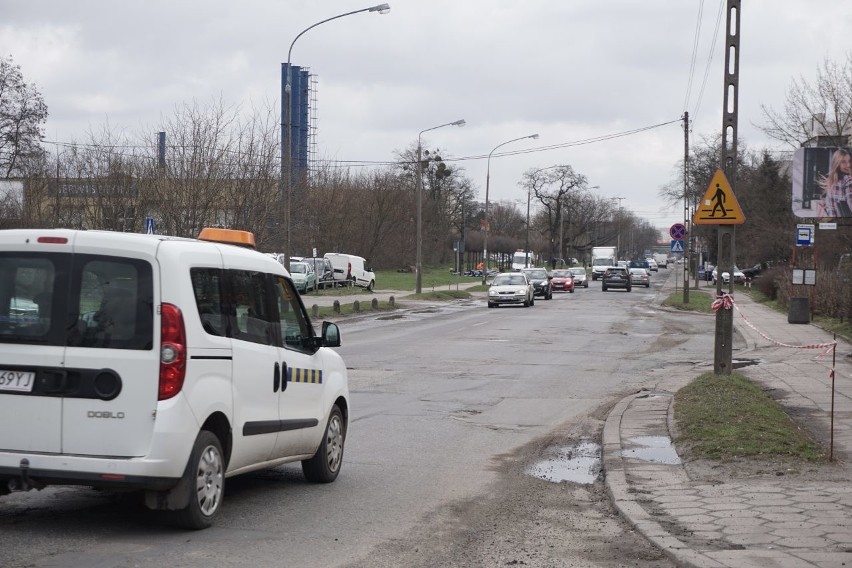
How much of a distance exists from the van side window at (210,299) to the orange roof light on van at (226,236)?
951 millimetres

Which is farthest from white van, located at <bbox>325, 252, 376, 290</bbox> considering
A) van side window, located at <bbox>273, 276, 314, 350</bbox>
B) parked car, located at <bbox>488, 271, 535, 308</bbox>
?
van side window, located at <bbox>273, 276, 314, 350</bbox>

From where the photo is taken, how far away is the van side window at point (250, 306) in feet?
23.5

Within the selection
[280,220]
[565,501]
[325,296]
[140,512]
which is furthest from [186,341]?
[325,296]

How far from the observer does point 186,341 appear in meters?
6.40

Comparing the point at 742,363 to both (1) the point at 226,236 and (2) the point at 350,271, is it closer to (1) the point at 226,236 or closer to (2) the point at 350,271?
(1) the point at 226,236

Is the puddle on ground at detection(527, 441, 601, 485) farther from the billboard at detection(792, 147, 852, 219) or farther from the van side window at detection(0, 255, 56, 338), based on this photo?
the billboard at detection(792, 147, 852, 219)

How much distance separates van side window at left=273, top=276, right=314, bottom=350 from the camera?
7988 mm

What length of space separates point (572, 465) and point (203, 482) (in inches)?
168

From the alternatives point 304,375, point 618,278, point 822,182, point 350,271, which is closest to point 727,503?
point 304,375

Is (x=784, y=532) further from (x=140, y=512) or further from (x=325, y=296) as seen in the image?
(x=325, y=296)

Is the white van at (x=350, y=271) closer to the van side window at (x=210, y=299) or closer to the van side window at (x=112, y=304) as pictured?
the van side window at (x=210, y=299)

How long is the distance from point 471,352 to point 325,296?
2777 centimetres

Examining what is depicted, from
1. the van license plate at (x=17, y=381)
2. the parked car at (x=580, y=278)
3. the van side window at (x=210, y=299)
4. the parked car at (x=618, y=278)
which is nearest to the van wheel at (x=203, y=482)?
the van side window at (x=210, y=299)

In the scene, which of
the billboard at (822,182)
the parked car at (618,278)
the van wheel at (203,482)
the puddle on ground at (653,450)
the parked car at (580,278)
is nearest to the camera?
the van wheel at (203,482)
